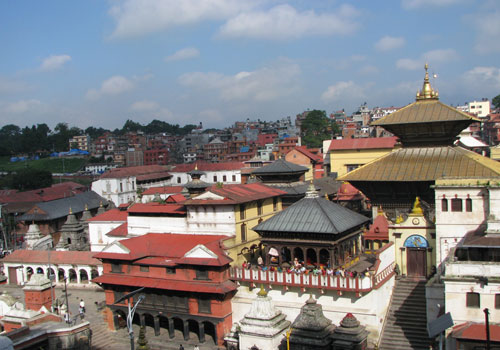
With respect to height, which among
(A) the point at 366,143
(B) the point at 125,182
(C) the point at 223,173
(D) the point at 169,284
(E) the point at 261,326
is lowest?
(E) the point at 261,326

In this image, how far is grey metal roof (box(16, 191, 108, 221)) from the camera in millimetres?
69688

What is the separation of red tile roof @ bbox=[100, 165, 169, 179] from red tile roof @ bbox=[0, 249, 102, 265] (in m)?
48.1

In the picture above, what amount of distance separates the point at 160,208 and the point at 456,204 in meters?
20.6

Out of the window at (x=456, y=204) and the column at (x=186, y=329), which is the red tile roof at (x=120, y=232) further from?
the window at (x=456, y=204)

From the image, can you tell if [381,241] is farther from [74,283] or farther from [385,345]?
[74,283]

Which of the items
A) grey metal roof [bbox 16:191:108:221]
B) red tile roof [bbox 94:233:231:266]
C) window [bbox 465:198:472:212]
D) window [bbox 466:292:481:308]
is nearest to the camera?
window [bbox 466:292:481:308]

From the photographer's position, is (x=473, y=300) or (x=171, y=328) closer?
(x=473, y=300)

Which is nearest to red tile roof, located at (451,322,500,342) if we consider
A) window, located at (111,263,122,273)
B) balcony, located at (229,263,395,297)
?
balcony, located at (229,263,395,297)

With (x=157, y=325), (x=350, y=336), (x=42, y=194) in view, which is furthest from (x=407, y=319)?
(x=42, y=194)

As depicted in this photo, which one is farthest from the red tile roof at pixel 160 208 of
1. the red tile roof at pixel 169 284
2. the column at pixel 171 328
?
the column at pixel 171 328

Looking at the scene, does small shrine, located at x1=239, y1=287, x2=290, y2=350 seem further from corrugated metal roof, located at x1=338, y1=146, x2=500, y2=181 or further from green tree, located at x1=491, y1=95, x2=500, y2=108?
green tree, located at x1=491, y1=95, x2=500, y2=108

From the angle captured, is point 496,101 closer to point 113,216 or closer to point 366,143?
point 366,143

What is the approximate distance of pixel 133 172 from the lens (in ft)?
347

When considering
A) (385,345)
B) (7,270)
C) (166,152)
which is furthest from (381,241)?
(166,152)
